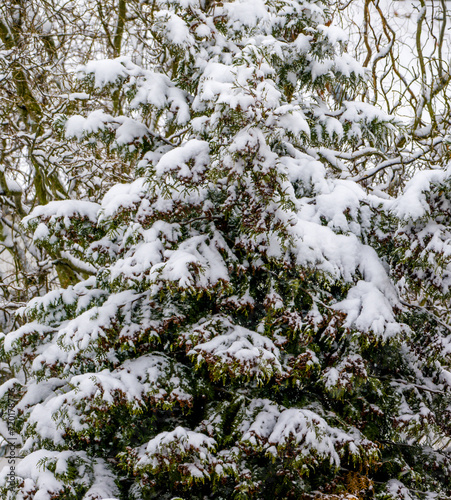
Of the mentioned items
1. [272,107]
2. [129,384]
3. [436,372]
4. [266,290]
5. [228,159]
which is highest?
[272,107]

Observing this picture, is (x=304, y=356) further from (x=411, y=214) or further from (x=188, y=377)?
(x=411, y=214)

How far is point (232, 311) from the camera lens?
11.5 ft

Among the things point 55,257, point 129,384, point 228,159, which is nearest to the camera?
point 228,159

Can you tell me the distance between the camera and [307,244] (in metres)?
3.05

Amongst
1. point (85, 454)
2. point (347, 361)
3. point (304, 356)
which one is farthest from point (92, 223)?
point (347, 361)

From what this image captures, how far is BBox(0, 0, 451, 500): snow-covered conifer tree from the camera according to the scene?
2963 millimetres

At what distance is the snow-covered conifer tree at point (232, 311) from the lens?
9.72 feet

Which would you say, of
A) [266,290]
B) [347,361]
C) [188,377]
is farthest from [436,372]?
[188,377]

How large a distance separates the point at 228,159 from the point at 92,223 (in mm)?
1443

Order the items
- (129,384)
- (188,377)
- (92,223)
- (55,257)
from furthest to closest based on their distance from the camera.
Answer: (55,257) < (92,223) < (188,377) < (129,384)

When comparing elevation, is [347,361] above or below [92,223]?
below

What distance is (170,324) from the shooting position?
3.41m

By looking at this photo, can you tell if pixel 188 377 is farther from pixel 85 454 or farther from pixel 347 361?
pixel 347 361

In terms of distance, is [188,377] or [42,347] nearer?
[188,377]
